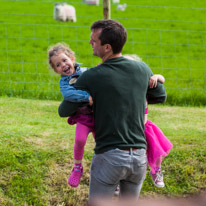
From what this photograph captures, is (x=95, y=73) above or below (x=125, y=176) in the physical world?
above

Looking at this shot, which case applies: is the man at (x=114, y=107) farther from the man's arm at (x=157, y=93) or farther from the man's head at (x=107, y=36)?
the man's arm at (x=157, y=93)

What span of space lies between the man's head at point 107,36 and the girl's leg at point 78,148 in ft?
2.30

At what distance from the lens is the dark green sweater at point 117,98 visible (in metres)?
2.21

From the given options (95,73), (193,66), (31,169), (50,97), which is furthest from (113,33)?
(193,66)

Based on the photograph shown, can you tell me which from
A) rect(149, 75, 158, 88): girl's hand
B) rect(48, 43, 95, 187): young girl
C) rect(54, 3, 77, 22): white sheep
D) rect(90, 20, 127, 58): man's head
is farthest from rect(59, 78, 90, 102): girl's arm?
rect(54, 3, 77, 22): white sheep

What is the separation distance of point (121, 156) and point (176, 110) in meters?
4.14

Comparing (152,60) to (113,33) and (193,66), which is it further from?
(113,33)

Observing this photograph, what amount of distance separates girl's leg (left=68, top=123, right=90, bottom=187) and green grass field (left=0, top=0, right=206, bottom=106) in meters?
0.58

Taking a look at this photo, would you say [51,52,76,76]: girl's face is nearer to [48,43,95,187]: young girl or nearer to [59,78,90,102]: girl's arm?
[48,43,95,187]: young girl

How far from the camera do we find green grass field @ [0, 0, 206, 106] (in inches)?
278

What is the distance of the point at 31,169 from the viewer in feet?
13.3

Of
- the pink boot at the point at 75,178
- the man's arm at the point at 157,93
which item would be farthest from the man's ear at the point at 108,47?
the pink boot at the point at 75,178

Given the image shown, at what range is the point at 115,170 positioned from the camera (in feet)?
7.49

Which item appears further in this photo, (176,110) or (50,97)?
(50,97)
